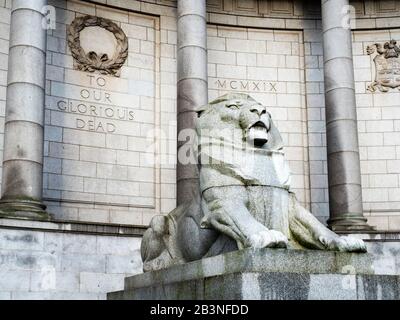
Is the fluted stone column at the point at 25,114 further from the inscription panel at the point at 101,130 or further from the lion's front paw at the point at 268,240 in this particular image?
the lion's front paw at the point at 268,240

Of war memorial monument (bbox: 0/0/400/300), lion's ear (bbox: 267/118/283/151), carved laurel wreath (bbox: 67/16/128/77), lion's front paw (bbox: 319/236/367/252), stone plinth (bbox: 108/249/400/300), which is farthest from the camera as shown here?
carved laurel wreath (bbox: 67/16/128/77)

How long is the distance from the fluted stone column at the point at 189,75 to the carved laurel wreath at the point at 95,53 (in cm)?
231

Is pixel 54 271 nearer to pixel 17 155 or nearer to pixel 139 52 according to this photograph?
pixel 17 155

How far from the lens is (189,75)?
20.3 m

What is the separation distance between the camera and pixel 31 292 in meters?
16.5

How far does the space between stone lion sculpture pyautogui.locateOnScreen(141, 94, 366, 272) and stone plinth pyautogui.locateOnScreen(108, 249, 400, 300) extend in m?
0.35

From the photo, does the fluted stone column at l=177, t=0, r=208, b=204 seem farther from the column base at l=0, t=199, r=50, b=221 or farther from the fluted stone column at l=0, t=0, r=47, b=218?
the column base at l=0, t=199, r=50, b=221

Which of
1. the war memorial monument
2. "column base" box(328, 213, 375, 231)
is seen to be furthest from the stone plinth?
"column base" box(328, 213, 375, 231)

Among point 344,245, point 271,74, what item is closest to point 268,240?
point 344,245

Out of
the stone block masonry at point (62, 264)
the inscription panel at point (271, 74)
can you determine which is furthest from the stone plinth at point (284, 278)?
the inscription panel at point (271, 74)

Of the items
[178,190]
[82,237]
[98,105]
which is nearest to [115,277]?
[82,237]

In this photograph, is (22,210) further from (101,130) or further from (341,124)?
(341,124)

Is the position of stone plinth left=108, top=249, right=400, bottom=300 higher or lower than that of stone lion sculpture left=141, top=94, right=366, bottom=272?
lower

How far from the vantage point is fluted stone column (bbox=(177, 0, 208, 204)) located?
20.0m
